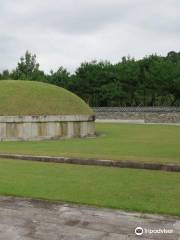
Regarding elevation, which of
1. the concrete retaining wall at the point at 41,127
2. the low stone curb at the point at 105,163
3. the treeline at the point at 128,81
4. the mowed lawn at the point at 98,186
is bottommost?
the mowed lawn at the point at 98,186

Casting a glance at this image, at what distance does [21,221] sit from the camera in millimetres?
5785

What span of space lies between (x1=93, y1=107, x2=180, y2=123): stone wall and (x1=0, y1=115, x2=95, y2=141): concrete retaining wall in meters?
15.8

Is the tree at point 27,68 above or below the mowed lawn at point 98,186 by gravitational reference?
above

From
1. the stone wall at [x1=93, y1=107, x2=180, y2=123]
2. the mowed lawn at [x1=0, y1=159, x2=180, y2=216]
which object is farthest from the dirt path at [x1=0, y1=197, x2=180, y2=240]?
the stone wall at [x1=93, y1=107, x2=180, y2=123]

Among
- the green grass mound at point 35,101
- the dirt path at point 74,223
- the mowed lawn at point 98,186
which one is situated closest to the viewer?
the dirt path at point 74,223

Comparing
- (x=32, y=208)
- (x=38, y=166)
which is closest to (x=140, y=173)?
(x=38, y=166)

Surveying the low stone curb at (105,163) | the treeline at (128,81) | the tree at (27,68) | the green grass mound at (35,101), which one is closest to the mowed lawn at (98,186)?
the low stone curb at (105,163)

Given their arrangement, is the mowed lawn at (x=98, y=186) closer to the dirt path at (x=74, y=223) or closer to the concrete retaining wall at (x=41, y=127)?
the dirt path at (x=74, y=223)

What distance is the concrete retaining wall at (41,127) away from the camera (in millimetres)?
18422

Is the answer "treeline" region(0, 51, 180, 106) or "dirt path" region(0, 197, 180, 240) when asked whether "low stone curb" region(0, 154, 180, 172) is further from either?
"treeline" region(0, 51, 180, 106)

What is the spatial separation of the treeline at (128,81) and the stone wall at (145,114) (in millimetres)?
5371

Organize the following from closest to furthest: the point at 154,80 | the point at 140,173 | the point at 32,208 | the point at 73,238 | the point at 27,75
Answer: the point at 73,238 < the point at 32,208 < the point at 140,173 < the point at 154,80 < the point at 27,75

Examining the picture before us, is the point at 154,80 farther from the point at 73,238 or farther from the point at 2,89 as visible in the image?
the point at 73,238

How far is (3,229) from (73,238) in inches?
40.5
